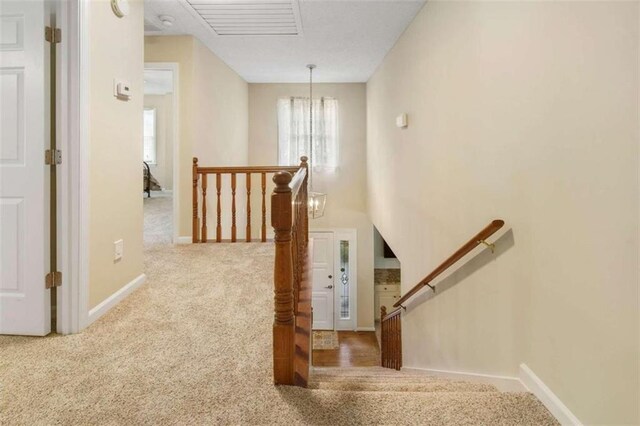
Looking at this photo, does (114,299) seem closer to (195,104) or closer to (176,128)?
(176,128)

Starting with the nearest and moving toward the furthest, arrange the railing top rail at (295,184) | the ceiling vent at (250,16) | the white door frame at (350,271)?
1. the railing top rail at (295,184)
2. the ceiling vent at (250,16)
3. the white door frame at (350,271)

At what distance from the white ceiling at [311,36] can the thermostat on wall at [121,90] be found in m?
1.46

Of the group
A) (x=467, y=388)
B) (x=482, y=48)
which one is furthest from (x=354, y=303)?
(x=482, y=48)

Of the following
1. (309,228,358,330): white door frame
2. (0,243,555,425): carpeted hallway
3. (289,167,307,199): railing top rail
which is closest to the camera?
(0,243,555,425): carpeted hallway

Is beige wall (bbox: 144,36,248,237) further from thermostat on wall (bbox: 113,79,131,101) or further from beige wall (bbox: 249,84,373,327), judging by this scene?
thermostat on wall (bbox: 113,79,131,101)

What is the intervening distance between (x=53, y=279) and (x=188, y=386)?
41.6 inches

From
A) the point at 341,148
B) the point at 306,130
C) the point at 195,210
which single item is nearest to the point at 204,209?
the point at 195,210

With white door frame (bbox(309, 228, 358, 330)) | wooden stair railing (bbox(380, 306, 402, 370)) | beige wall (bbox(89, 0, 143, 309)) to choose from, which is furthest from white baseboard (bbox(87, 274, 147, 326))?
white door frame (bbox(309, 228, 358, 330))

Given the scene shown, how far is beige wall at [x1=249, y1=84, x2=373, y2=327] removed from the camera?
23.9 ft

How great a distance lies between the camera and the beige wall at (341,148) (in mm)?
7273

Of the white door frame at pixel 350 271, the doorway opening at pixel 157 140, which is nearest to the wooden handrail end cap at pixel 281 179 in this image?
the white door frame at pixel 350 271

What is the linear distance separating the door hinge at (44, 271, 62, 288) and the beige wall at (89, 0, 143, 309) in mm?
156

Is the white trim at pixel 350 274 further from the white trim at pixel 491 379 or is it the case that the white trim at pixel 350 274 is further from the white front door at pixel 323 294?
the white trim at pixel 491 379

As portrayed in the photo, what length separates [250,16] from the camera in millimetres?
3846
